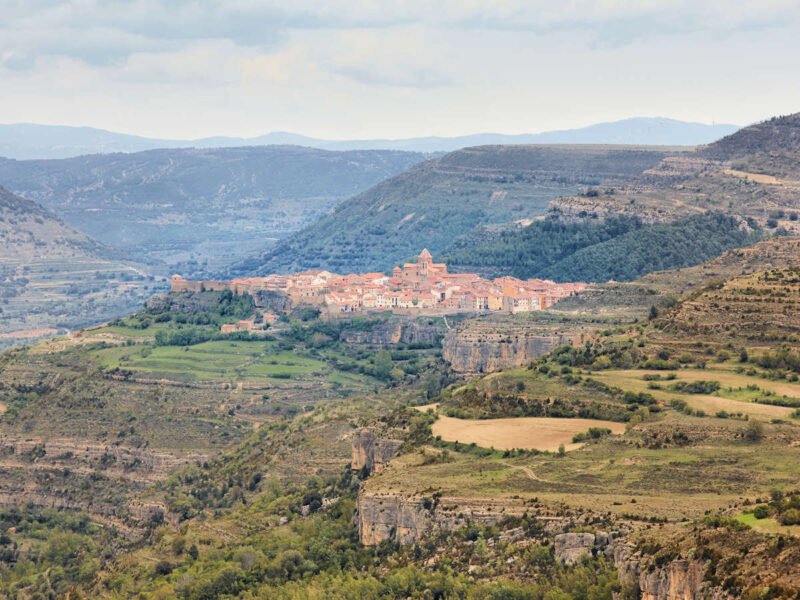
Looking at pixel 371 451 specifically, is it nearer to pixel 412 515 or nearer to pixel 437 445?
pixel 437 445

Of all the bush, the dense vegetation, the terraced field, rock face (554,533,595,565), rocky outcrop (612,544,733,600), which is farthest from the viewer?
the dense vegetation

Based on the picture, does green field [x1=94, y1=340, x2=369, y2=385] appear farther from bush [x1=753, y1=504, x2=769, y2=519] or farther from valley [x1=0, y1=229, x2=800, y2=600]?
bush [x1=753, y1=504, x2=769, y2=519]

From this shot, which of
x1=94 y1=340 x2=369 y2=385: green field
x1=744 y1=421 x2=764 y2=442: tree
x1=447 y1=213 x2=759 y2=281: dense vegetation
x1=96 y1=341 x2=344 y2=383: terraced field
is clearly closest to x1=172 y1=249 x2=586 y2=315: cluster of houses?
x1=447 y1=213 x2=759 y2=281: dense vegetation

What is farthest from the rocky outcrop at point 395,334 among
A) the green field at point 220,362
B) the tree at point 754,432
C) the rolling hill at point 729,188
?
the tree at point 754,432

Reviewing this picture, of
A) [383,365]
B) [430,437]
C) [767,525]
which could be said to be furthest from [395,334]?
[767,525]

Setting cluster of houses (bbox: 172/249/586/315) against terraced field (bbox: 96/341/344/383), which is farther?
cluster of houses (bbox: 172/249/586/315)

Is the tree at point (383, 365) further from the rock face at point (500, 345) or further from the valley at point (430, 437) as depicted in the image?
the rock face at point (500, 345)
